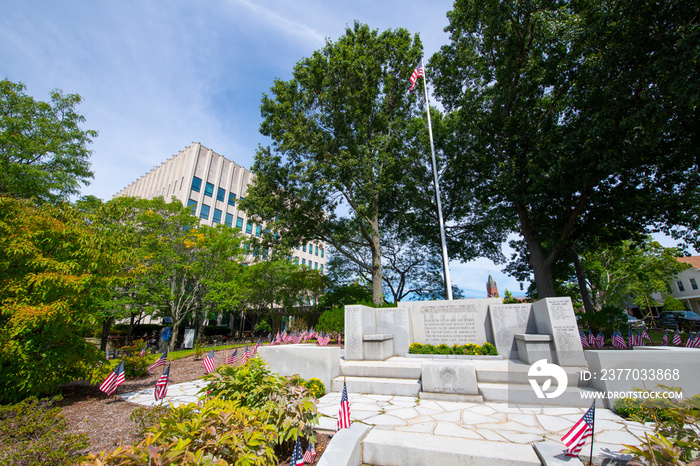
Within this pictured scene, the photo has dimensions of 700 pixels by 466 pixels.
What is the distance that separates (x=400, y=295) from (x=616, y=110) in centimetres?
2194

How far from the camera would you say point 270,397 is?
4.24 metres

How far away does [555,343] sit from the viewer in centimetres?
829

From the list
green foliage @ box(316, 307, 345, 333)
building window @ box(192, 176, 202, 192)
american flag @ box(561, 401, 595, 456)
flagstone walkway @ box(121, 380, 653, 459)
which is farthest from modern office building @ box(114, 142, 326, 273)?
american flag @ box(561, 401, 595, 456)

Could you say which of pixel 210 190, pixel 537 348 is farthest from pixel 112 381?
pixel 210 190

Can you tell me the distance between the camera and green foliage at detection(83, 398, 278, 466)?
2508mm

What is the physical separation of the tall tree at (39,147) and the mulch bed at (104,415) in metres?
11.7

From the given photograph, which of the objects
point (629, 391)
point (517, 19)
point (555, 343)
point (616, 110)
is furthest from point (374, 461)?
point (517, 19)

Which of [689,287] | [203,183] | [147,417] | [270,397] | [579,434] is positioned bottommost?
[147,417]

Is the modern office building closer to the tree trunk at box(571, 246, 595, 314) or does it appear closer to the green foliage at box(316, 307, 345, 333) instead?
the green foliage at box(316, 307, 345, 333)

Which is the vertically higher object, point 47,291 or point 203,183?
point 203,183

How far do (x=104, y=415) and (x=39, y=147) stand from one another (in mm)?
16851

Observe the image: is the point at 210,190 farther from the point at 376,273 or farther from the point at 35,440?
the point at 35,440

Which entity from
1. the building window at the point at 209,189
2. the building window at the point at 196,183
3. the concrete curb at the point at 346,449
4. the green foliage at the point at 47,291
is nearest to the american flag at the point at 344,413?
the concrete curb at the point at 346,449

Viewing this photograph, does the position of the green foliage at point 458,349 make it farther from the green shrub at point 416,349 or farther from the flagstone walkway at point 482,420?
the flagstone walkway at point 482,420
